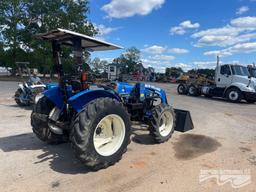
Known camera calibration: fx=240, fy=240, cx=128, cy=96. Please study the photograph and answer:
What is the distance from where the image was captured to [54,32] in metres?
3.71

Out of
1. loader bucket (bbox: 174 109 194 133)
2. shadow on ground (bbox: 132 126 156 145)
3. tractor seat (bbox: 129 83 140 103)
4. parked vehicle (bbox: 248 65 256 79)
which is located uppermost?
parked vehicle (bbox: 248 65 256 79)

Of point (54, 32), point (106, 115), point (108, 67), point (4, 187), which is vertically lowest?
point (4, 187)

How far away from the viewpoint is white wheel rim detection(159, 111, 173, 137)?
17.5 feet

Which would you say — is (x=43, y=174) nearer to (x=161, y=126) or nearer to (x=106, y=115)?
(x=106, y=115)

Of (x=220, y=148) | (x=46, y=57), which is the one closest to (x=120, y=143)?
(x=220, y=148)

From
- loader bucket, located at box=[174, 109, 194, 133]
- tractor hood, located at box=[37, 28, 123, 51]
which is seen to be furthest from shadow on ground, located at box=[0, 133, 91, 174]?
loader bucket, located at box=[174, 109, 194, 133]

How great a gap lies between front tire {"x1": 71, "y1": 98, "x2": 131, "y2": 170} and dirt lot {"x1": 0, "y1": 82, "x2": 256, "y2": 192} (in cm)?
22

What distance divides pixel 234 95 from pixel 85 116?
12.7 metres

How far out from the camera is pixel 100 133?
4020 millimetres

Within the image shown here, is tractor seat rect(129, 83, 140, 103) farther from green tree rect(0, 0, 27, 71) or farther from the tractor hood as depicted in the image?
green tree rect(0, 0, 27, 71)

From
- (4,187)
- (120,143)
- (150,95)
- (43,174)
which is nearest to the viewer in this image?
(4,187)

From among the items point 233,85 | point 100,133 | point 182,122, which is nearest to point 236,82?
point 233,85

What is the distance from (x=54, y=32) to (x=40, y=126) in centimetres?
178

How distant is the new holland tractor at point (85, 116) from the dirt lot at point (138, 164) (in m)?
0.28
